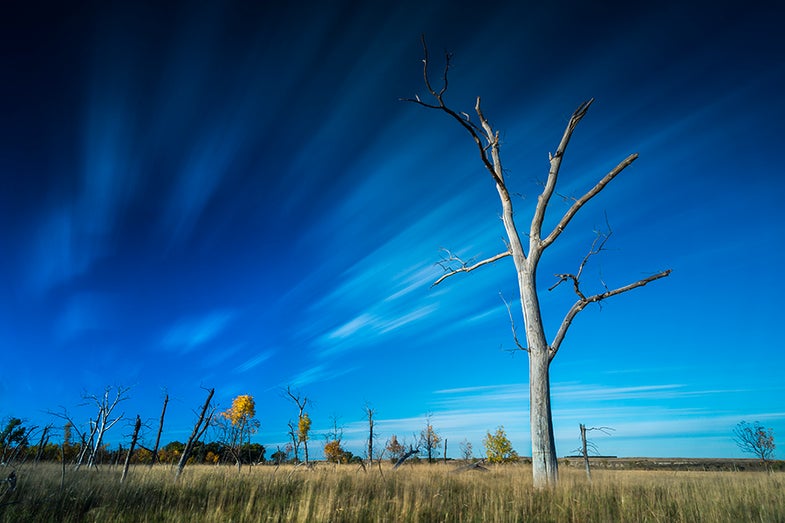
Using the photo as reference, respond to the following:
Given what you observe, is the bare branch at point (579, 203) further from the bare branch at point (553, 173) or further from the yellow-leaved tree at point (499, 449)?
the yellow-leaved tree at point (499, 449)

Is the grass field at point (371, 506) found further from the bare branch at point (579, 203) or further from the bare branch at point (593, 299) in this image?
the bare branch at point (579, 203)

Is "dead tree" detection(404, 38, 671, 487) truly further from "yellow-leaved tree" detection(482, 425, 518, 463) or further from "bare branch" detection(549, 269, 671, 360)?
"yellow-leaved tree" detection(482, 425, 518, 463)

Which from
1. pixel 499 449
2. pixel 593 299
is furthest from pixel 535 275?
pixel 499 449

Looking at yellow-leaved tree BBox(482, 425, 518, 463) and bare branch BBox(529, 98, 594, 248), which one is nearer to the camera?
bare branch BBox(529, 98, 594, 248)

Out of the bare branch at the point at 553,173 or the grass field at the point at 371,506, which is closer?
the grass field at the point at 371,506

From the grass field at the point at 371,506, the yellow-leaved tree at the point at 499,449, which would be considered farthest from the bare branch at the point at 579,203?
the yellow-leaved tree at the point at 499,449

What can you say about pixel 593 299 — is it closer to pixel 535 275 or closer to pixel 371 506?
pixel 535 275

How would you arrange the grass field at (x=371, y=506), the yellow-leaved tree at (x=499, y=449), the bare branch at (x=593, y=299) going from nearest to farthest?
the grass field at (x=371, y=506), the bare branch at (x=593, y=299), the yellow-leaved tree at (x=499, y=449)

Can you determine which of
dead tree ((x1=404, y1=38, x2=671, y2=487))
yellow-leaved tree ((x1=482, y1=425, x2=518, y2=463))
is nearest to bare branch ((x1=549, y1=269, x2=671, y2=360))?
dead tree ((x1=404, y1=38, x2=671, y2=487))

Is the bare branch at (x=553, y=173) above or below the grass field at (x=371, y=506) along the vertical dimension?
above

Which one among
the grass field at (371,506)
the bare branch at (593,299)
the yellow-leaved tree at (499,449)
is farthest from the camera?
the yellow-leaved tree at (499,449)

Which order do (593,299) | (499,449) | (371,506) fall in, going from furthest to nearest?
(499,449), (593,299), (371,506)

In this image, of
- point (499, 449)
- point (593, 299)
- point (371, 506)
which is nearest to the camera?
point (371, 506)

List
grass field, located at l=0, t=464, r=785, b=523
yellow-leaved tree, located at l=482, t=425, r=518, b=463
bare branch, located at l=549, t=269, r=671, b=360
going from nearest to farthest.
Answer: grass field, located at l=0, t=464, r=785, b=523 → bare branch, located at l=549, t=269, r=671, b=360 → yellow-leaved tree, located at l=482, t=425, r=518, b=463
